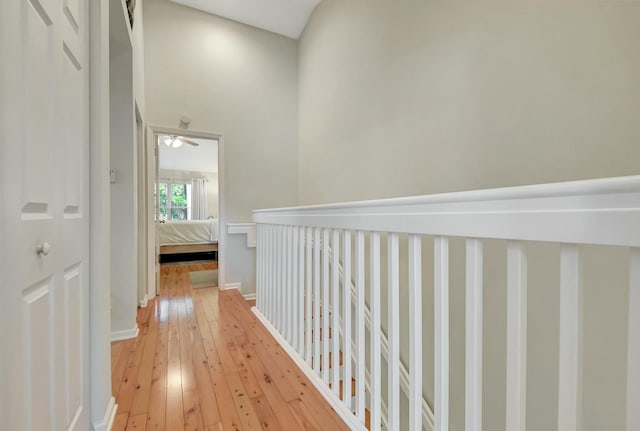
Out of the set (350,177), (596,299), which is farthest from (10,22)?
(350,177)

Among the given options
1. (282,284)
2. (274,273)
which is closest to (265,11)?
(274,273)

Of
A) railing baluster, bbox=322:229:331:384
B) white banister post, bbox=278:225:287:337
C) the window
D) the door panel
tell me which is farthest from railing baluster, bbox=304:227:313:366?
the window

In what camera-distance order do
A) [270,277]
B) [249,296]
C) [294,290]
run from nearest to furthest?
[294,290], [270,277], [249,296]

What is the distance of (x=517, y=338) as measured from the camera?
62 cm

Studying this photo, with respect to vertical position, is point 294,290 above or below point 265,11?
below

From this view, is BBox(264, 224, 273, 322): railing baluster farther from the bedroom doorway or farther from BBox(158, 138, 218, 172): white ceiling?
BBox(158, 138, 218, 172): white ceiling

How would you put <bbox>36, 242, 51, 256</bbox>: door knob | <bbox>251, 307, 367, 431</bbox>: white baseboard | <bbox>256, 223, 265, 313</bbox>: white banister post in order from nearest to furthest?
<bbox>36, 242, 51, 256</bbox>: door knob, <bbox>251, 307, 367, 431</bbox>: white baseboard, <bbox>256, 223, 265, 313</bbox>: white banister post

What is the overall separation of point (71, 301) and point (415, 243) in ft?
4.08

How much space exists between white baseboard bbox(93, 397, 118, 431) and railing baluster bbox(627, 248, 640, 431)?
1716 millimetres

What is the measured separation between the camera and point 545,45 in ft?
4.24

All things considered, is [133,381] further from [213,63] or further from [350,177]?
[213,63]

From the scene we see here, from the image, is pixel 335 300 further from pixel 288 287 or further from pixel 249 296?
pixel 249 296

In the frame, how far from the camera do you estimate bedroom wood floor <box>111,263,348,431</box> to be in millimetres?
1284

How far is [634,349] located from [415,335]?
1.65 ft
